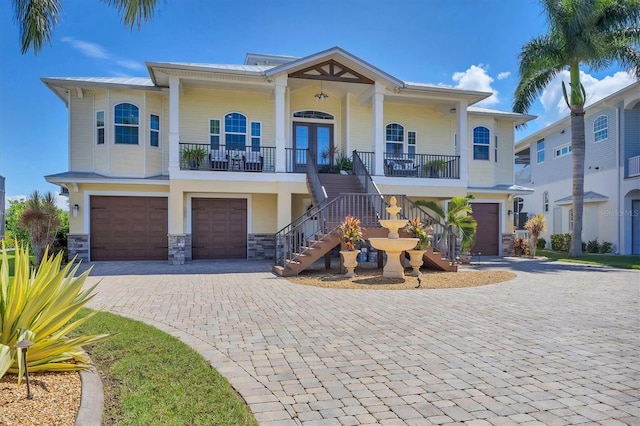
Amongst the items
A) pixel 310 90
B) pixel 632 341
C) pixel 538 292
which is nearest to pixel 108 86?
pixel 310 90

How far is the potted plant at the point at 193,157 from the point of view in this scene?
15359mm

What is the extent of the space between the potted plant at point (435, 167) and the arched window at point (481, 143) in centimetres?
285

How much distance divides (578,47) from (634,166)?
7.77 meters

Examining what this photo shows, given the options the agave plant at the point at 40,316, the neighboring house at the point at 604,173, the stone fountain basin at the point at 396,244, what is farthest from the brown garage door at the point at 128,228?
the neighboring house at the point at 604,173

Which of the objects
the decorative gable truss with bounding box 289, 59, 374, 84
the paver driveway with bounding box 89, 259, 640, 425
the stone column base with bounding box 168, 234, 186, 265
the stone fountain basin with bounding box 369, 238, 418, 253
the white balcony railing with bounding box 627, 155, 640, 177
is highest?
the decorative gable truss with bounding box 289, 59, 374, 84

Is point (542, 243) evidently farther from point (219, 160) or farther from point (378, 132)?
point (219, 160)

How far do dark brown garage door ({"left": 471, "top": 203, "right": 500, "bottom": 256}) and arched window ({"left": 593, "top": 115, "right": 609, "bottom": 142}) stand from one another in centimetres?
860

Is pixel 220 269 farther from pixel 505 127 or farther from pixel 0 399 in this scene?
pixel 505 127

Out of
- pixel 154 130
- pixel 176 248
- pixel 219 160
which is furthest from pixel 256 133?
pixel 176 248

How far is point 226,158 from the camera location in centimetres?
1612

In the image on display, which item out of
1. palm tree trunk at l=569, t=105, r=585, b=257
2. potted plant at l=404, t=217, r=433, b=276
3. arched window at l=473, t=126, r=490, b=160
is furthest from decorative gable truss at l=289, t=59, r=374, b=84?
palm tree trunk at l=569, t=105, r=585, b=257

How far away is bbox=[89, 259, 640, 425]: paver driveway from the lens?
3.62 meters

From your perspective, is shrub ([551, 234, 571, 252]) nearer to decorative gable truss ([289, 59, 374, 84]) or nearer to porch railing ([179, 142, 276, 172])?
decorative gable truss ([289, 59, 374, 84])

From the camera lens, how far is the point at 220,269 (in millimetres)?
13586
